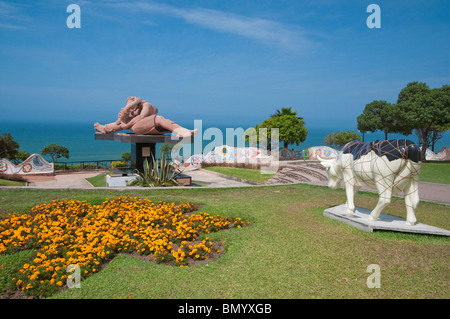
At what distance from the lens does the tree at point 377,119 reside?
2333cm

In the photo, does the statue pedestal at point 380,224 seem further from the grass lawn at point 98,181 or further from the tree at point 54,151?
the tree at point 54,151

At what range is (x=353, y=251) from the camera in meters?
5.26

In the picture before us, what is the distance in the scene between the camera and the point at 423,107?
19.4m

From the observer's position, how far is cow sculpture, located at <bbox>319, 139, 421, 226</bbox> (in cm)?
582

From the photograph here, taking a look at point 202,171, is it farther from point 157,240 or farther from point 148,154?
point 157,240

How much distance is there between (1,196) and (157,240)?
24.0 feet

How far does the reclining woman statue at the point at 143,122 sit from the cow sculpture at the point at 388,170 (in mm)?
8410

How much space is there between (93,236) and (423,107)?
67.9ft

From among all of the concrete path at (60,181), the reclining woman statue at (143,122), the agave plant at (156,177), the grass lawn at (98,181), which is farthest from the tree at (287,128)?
the agave plant at (156,177)

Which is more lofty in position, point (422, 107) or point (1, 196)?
point (422, 107)
